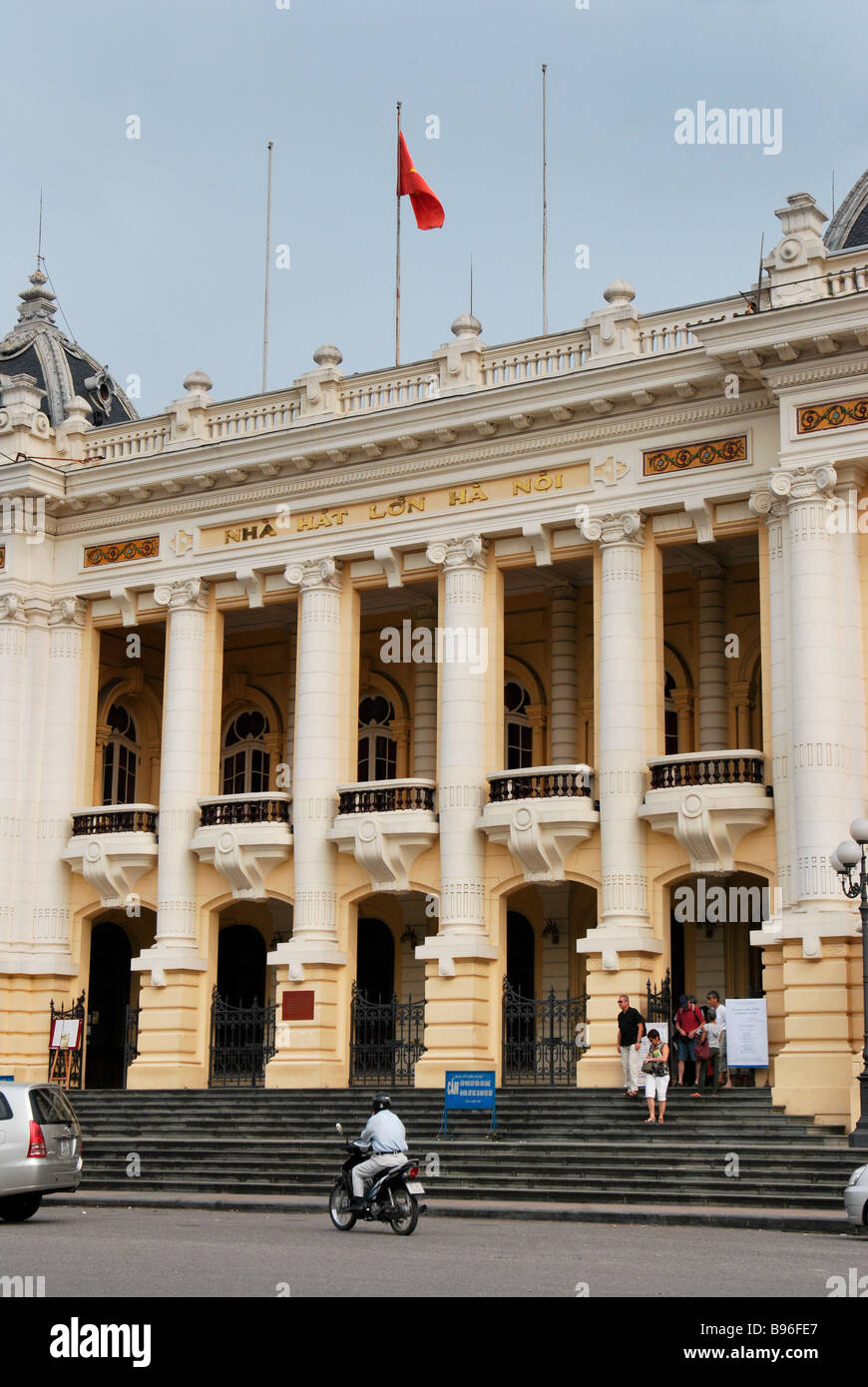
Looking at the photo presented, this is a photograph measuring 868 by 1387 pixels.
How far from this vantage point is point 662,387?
2875 cm

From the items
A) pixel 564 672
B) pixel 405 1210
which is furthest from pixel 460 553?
pixel 405 1210

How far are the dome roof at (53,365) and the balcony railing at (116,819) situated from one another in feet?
30.0

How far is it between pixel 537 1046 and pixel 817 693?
761cm

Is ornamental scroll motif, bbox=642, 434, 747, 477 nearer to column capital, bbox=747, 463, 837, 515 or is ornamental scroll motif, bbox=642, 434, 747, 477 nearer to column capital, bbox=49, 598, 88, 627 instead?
column capital, bbox=747, 463, 837, 515

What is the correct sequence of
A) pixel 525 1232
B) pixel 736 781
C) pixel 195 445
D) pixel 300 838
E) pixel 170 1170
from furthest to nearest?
1. pixel 195 445
2. pixel 300 838
3. pixel 736 781
4. pixel 170 1170
5. pixel 525 1232

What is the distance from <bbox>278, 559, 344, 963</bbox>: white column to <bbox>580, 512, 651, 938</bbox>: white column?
5.29 m

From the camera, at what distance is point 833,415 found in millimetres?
26906

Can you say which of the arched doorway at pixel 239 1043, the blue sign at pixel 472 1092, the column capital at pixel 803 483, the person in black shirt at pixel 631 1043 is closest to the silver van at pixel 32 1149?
the blue sign at pixel 472 1092

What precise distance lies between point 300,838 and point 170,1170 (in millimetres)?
7602

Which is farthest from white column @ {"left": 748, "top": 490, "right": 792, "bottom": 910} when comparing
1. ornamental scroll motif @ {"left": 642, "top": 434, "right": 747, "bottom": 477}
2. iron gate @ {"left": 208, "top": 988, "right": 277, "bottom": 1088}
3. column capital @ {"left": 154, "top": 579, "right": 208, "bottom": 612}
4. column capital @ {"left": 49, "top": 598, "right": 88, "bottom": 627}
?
column capital @ {"left": 49, "top": 598, "right": 88, "bottom": 627}

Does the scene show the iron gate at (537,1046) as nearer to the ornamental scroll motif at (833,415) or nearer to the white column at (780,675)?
the white column at (780,675)

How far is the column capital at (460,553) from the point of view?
31.0 metres

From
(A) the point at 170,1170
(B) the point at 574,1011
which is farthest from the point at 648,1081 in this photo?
(A) the point at 170,1170

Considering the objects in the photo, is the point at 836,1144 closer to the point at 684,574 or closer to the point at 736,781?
the point at 736,781
